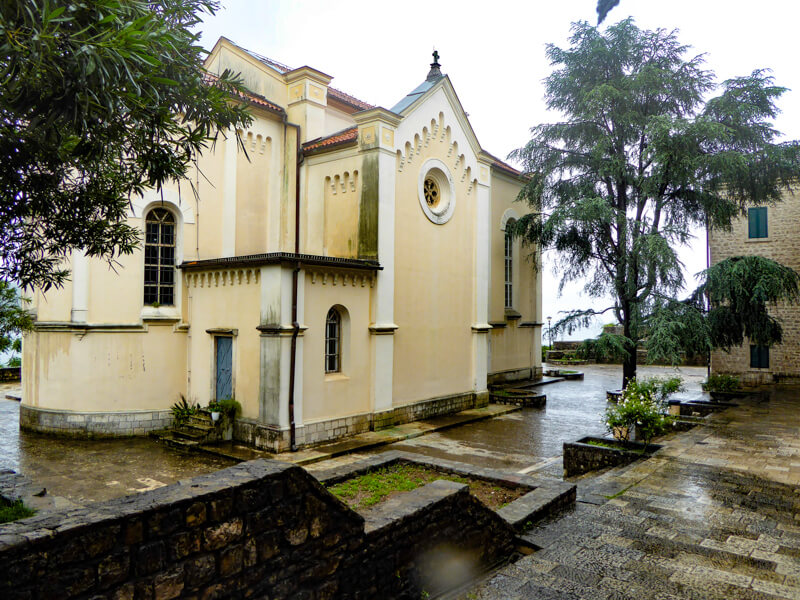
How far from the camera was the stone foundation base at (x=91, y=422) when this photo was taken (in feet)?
40.8

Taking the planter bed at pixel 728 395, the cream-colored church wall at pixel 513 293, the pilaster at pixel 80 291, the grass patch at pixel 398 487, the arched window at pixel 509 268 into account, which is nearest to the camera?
the grass patch at pixel 398 487

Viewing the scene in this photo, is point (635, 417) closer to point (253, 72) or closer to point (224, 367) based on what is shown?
point (224, 367)

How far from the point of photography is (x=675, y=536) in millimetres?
6324

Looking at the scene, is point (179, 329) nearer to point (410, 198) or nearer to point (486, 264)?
point (410, 198)

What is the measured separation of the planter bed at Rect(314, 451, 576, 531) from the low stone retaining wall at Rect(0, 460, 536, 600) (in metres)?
1.20

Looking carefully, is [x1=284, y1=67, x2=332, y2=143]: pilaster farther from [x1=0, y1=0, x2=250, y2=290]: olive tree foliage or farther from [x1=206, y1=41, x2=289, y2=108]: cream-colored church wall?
[x1=0, y1=0, x2=250, y2=290]: olive tree foliage

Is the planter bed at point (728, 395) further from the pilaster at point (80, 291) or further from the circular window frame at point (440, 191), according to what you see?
the pilaster at point (80, 291)

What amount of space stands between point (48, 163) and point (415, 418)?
10.8m

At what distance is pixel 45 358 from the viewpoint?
41.7 ft

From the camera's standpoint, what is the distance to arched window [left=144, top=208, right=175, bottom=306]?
13.3m

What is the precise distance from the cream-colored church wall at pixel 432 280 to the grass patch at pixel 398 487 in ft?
19.5

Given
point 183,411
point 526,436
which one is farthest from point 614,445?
point 183,411

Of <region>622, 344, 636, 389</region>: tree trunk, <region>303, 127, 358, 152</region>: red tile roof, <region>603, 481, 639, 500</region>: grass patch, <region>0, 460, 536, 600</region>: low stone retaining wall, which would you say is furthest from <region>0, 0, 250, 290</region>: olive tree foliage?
<region>622, 344, 636, 389</region>: tree trunk

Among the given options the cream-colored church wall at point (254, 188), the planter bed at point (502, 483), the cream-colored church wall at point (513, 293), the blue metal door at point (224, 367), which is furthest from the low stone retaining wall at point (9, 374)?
the planter bed at point (502, 483)
